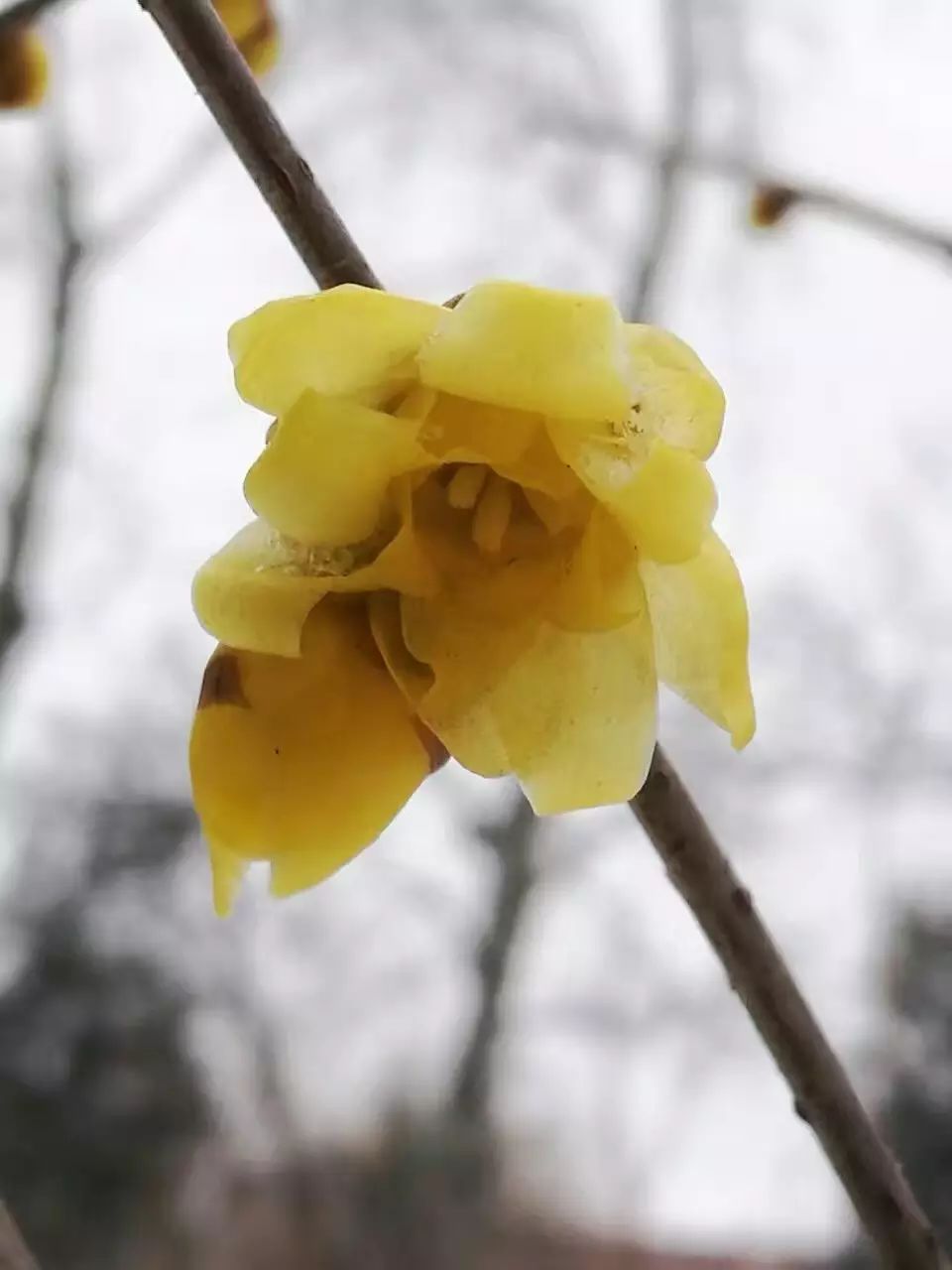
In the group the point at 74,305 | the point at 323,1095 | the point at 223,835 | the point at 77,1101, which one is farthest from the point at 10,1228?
the point at 77,1101

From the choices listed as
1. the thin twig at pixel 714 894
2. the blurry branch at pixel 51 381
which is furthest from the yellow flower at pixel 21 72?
the blurry branch at pixel 51 381

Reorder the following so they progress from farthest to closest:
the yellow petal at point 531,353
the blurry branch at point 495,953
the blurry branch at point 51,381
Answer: the blurry branch at point 495,953 → the blurry branch at point 51,381 → the yellow petal at point 531,353

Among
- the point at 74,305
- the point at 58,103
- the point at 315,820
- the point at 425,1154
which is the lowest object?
the point at 425,1154

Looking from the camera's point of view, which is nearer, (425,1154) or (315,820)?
(315,820)

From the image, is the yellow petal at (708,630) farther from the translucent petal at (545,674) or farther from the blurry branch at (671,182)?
the blurry branch at (671,182)

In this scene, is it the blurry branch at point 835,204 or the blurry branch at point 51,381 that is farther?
the blurry branch at point 51,381

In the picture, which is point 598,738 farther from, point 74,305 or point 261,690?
point 74,305

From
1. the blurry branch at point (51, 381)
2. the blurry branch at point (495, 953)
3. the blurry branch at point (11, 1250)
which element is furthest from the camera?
the blurry branch at point (495, 953)
